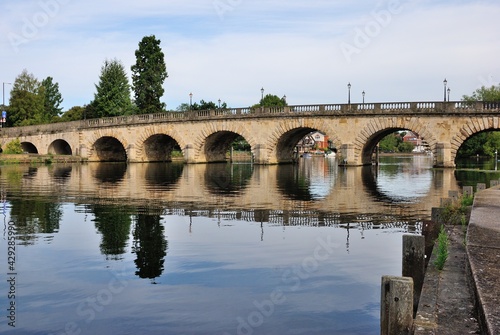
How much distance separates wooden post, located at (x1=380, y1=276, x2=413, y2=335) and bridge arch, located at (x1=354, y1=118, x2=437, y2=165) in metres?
42.0

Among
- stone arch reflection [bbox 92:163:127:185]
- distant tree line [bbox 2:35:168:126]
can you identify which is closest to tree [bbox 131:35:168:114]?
distant tree line [bbox 2:35:168:126]

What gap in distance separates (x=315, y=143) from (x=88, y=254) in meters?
153

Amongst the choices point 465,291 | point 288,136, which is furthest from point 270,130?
point 465,291

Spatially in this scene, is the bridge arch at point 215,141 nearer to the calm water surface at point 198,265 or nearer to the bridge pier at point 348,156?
the bridge pier at point 348,156

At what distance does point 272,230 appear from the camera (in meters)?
14.9

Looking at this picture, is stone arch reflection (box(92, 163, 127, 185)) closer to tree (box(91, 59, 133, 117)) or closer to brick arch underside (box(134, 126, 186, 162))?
brick arch underside (box(134, 126, 186, 162))

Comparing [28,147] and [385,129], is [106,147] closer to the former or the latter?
[28,147]

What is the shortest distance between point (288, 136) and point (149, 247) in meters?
45.3

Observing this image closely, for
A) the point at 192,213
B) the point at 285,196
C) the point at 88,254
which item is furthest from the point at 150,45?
the point at 88,254

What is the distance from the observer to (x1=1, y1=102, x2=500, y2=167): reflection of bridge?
45.7 meters

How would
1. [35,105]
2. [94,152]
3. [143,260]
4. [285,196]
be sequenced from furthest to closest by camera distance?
1. [35,105]
2. [94,152]
3. [285,196]
4. [143,260]

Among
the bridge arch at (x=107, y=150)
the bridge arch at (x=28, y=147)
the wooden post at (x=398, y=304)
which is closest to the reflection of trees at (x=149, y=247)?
the wooden post at (x=398, y=304)

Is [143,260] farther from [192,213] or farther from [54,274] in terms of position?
[192,213]

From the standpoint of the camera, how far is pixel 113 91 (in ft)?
277
